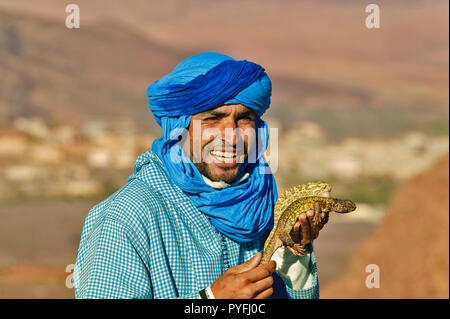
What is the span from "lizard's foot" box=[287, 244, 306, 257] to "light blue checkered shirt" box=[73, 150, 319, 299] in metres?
0.28

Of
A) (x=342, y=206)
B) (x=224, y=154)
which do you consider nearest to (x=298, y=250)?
(x=342, y=206)

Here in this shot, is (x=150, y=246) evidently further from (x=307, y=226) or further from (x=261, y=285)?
(x=307, y=226)

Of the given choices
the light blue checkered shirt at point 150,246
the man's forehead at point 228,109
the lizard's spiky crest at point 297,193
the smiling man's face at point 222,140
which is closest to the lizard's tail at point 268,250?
the lizard's spiky crest at point 297,193

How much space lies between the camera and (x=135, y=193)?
3133 millimetres

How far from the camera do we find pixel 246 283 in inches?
112

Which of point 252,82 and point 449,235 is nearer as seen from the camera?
point 252,82

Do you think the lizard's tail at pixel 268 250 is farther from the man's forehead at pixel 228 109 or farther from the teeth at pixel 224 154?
the man's forehead at pixel 228 109

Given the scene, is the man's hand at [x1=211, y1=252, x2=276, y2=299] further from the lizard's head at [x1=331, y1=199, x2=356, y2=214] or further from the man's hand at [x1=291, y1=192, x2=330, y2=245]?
the lizard's head at [x1=331, y1=199, x2=356, y2=214]

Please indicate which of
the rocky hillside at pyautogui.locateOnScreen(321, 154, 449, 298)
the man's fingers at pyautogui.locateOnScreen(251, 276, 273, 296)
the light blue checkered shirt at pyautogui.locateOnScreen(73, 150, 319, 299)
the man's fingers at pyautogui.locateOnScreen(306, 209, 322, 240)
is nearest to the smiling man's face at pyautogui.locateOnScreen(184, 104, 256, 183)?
the light blue checkered shirt at pyautogui.locateOnScreen(73, 150, 319, 299)

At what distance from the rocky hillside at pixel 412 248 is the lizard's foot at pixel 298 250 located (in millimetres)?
6334

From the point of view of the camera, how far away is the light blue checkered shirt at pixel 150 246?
9.62 ft
